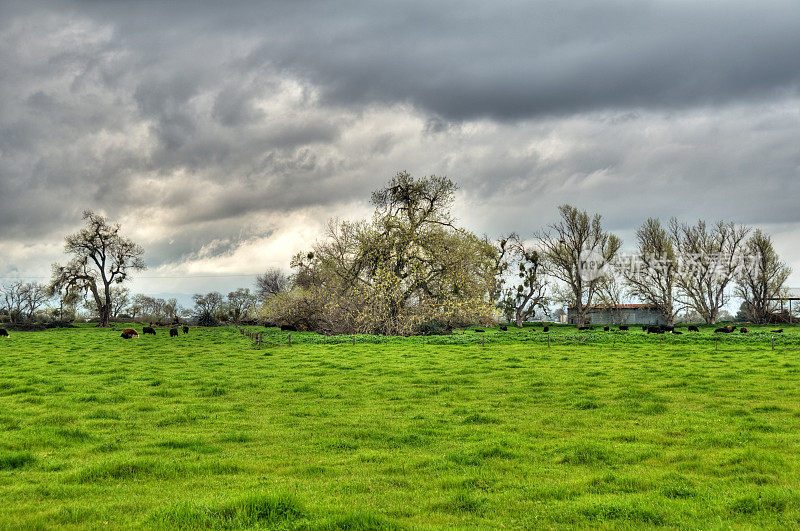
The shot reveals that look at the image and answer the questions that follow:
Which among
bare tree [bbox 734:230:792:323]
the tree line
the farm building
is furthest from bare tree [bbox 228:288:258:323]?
bare tree [bbox 734:230:792:323]

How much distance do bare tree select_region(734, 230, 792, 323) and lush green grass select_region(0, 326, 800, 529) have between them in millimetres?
71658

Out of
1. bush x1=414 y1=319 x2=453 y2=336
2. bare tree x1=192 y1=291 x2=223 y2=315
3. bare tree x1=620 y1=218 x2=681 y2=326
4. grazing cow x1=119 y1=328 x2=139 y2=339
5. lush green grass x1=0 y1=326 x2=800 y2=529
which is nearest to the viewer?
lush green grass x1=0 y1=326 x2=800 y2=529

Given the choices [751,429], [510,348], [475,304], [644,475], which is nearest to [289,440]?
[644,475]

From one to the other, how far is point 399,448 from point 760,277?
9331 centimetres

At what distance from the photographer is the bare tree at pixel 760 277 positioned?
84.0 m

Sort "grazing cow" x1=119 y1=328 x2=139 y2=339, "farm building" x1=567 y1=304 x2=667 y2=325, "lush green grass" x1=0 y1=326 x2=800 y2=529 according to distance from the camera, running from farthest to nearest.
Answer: "farm building" x1=567 y1=304 x2=667 y2=325
"grazing cow" x1=119 y1=328 x2=139 y2=339
"lush green grass" x1=0 y1=326 x2=800 y2=529

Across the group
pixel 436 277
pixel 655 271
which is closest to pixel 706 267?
pixel 655 271

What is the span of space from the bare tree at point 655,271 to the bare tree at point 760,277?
1314cm

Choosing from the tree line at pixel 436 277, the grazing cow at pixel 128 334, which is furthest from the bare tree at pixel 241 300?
the grazing cow at pixel 128 334

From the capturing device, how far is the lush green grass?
24.8 ft

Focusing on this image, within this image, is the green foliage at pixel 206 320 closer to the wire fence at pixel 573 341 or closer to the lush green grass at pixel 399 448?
the wire fence at pixel 573 341

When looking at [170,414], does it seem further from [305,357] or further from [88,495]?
[305,357]

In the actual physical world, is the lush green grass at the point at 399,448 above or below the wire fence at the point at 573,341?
above

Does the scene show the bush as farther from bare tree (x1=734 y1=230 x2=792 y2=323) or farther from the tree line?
bare tree (x1=734 y1=230 x2=792 y2=323)
